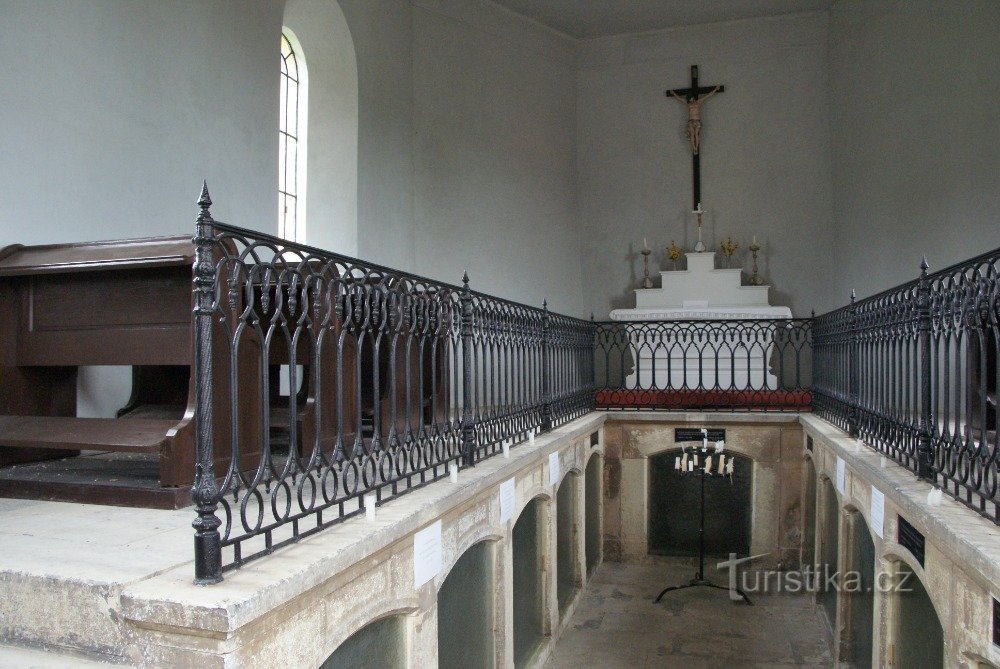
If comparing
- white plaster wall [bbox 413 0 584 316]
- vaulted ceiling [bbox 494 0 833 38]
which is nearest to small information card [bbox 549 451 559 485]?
white plaster wall [bbox 413 0 584 316]

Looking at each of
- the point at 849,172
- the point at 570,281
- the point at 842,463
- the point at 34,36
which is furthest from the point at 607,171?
the point at 34,36

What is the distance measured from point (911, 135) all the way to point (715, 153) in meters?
2.40

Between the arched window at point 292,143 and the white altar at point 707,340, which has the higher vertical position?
the arched window at point 292,143

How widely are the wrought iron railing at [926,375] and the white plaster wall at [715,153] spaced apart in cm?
319

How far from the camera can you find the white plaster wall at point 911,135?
620cm

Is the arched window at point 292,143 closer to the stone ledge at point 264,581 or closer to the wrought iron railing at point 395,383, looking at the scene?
the wrought iron railing at point 395,383

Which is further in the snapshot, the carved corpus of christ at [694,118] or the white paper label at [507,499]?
the carved corpus of christ at [694,118]

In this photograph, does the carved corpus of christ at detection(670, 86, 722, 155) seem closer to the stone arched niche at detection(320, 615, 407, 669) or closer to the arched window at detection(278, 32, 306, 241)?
the arched window at detection(278, 32, 306, 241)

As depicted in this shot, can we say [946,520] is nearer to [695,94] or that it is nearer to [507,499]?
[507,499]

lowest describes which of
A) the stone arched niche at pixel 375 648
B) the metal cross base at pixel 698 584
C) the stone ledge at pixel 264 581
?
the metal cross base at pixel 698 584

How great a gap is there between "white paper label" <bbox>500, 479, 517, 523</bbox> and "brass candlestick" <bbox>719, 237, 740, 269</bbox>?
5835 mm

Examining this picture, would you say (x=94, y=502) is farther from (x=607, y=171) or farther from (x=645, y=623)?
(x=607, y=171)

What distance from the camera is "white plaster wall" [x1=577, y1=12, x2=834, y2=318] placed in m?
8.72

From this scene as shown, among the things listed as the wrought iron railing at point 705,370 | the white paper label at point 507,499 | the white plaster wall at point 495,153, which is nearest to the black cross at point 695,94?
the white plaster wall at point 495,153
